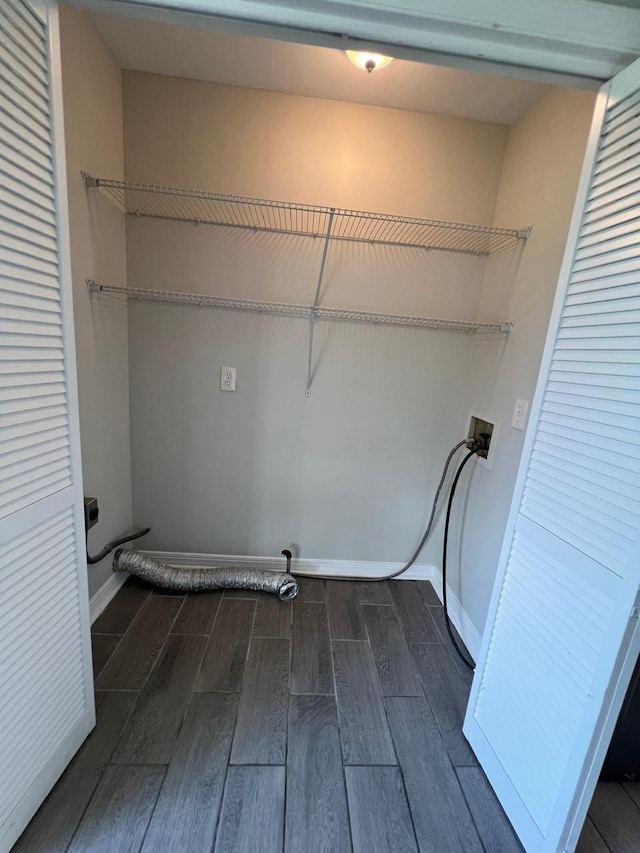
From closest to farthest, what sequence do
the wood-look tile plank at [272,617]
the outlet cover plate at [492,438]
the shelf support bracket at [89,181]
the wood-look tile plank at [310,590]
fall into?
the shelf support bracket at [89,181] → the outlet cover plate at [492,438] → the wood-look tile plank at [272,617] → the wood-look tile plank at [310,590]

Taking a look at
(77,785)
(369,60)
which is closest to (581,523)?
(77,785)

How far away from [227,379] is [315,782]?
66.4 inches

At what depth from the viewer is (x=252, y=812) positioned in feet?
3.56

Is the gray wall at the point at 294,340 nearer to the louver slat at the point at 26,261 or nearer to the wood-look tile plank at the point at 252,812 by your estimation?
the louver slat at the point at 26,261

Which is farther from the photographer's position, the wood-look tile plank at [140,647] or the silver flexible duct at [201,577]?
the silver flexible duct at [201,577]

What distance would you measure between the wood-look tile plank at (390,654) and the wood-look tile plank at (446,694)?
5 centimetres

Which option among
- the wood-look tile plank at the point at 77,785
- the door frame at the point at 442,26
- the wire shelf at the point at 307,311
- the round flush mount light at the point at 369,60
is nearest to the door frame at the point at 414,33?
the door frame at the point at 442,26

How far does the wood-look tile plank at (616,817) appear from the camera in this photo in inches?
43.3

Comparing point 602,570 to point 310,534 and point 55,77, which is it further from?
point 55,77

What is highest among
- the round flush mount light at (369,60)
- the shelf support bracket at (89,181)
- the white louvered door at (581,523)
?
the round flush mount light at (369,60)

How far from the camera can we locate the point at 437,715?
1443 mm

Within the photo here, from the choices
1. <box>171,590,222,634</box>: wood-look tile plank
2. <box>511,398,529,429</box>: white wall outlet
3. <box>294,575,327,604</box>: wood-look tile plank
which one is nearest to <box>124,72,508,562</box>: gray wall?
<box>294,575,327,604</box>: wood-look tile plank

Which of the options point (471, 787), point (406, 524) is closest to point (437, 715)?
point (471, 787)

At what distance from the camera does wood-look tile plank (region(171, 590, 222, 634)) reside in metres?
1.78
